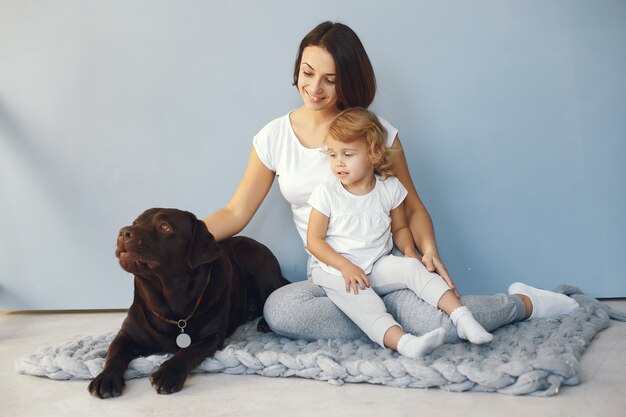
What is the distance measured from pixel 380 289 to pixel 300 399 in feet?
1.88

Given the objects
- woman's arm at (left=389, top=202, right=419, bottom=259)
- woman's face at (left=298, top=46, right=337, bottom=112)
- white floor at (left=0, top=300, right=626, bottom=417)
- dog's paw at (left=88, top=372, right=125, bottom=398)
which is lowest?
white floor at (left=0, top=300, right=626, bottom=417)

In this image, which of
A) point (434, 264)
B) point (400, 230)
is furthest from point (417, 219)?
point (434, 264)

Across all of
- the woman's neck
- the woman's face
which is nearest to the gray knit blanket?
the woman's neck

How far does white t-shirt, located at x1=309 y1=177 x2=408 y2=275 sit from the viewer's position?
86.3 inches

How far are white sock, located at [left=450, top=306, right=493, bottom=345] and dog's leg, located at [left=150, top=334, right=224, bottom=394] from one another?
73 centimetres

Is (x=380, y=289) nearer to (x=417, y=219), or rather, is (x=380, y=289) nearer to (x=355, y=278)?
(x=355, y=278)

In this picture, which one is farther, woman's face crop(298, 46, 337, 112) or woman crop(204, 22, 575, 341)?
woman's face crop(298, 46, 337, 112)

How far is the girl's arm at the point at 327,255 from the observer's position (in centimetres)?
207

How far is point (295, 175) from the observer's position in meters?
2.40

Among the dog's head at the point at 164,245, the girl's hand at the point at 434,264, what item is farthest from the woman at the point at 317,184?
the dog's head at the point at 164,245

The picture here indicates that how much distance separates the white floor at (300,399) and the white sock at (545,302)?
266mm

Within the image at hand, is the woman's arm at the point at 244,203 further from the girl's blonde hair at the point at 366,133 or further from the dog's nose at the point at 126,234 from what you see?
the dog's nose at the point at 126,234

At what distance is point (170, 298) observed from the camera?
6.34 feet

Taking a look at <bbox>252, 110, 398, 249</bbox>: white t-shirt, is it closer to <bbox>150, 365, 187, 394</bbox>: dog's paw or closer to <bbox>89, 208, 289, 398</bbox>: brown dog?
<bbox>89, 208, 289, 398</bbox>: brown dog
